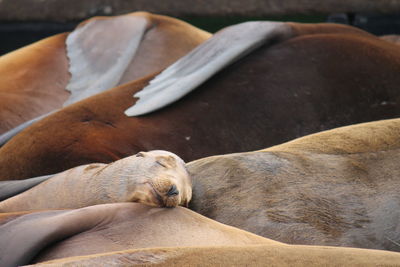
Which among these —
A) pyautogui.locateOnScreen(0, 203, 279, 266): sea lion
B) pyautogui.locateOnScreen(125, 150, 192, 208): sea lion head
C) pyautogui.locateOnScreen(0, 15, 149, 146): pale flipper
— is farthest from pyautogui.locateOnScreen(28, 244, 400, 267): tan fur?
pyautogui.locateOnScreen(0, 15, 149, 146): pale flipper

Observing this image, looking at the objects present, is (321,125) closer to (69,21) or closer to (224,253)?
(224,253)

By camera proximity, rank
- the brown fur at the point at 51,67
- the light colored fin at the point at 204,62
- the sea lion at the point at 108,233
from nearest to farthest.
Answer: the sea lion at the point at 108,233
the light colored fin at the point at 204,62
the brown fur at the point at 51,67

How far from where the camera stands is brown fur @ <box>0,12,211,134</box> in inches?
135

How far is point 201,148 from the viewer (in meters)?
2.75

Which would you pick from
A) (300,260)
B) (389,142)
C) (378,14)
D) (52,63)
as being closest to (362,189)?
(389,142)

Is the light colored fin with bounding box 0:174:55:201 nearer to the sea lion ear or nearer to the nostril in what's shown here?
the sea lion ear

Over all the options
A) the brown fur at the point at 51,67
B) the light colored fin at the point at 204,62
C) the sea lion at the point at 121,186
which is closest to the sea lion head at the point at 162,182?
the sea lion at the point at 121,186

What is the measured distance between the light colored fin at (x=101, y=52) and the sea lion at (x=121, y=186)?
1432mm

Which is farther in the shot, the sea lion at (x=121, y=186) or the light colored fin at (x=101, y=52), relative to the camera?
the light colored fin at (x=101, y=52)

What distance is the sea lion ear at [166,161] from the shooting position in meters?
1.91

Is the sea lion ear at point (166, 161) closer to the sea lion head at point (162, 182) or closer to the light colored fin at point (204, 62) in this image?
the sea lion head at point (162, 182)

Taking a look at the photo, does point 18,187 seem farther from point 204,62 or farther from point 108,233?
point 204,62

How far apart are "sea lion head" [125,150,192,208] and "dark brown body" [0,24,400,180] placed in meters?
0.68

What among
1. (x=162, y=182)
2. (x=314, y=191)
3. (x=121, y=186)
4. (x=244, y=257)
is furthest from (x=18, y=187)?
(x=244, y=257)
